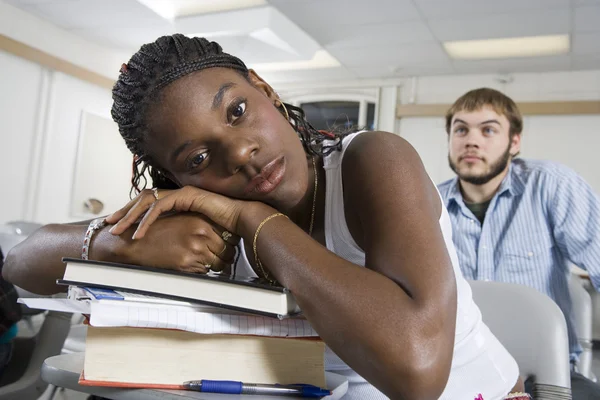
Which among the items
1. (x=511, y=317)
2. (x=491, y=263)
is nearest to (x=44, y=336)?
(x=511, y=317)

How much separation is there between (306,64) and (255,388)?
668cm

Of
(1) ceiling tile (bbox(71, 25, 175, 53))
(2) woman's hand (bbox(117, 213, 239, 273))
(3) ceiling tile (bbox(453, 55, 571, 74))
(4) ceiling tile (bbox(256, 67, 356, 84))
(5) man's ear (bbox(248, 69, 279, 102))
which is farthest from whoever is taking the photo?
(4) ceiling tile (bbox(256, 67, 356, 84))

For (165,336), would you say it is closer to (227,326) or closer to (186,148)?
(227,326)

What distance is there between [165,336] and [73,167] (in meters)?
6.17

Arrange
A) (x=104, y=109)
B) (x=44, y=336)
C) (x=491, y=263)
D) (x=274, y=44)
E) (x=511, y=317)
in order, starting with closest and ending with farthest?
1. (x=511, y=317)
2. (x=44, y=336)
3. (x=491, y=263)
4. (x=274, y=44)
5. (x=104, y=109)

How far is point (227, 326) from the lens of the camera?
1.88ft

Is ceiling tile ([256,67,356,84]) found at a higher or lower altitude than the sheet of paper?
higher

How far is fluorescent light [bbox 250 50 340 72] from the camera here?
6.67 metres

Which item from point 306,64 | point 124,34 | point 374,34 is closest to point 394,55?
point 374,34

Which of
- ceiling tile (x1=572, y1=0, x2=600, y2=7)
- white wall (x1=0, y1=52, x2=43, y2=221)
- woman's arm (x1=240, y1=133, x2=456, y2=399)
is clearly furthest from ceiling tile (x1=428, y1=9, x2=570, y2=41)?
woman's arm (x1=240, y1=133, x2=456, y2=399)

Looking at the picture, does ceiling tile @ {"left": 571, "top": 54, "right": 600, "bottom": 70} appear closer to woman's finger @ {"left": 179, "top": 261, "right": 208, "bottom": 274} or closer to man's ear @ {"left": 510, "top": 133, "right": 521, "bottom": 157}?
man's ear @ {"left": 510, "top": 133, "right": 521, "bottom": 157}

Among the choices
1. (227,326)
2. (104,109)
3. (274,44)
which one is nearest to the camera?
(227,326)

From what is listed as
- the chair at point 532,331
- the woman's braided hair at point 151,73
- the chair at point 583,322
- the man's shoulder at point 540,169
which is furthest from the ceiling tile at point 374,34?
the woman's braided hair at point 151,73

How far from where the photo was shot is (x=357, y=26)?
5.39 m
